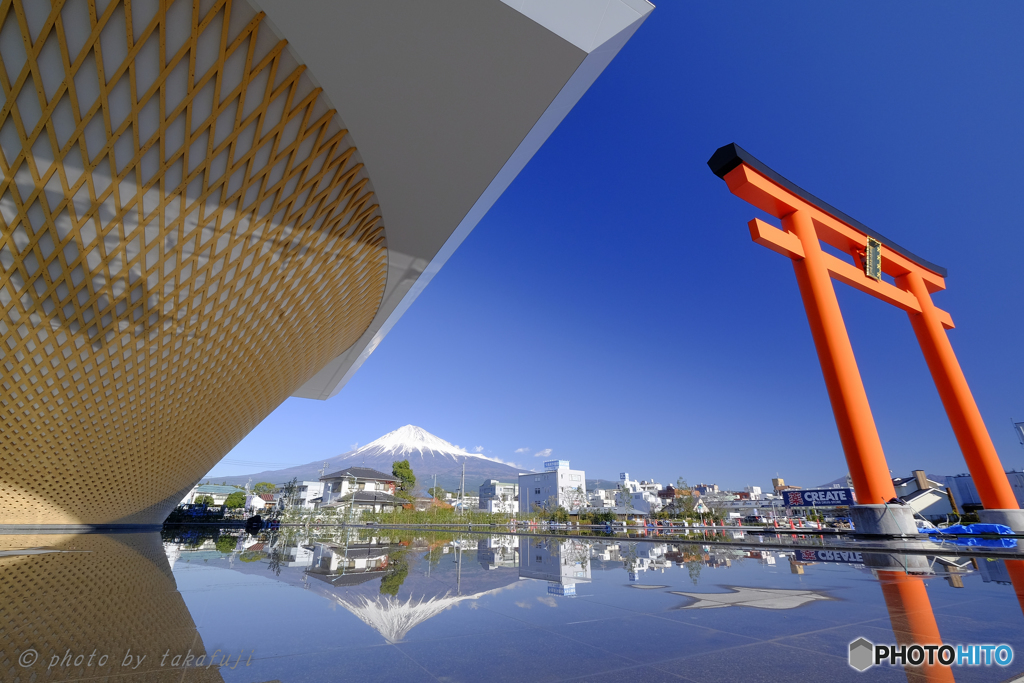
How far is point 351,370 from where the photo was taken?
2398 cm

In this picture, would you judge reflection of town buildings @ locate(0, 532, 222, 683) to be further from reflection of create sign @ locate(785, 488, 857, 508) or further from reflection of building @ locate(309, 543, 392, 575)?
reflection of create sign @ locate(785, 488, 857, 508)

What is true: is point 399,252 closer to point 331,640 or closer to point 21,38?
point 21,38

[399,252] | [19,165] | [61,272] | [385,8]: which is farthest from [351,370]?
[385,8]

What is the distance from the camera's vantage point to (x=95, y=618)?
3.96 meters

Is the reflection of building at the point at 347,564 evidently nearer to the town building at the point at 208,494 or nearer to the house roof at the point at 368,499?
the town building at the point at 208,494

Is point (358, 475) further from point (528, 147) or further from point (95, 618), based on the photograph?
point (95, 618)

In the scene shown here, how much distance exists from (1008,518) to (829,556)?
12.0 metres

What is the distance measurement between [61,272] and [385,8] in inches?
283

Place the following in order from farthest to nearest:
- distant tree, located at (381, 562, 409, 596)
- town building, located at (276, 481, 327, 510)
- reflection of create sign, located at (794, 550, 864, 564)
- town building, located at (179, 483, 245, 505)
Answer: town building, located at (276, 481, 327, 510)
town building, located at (179, 483, 245, 505)
reflection of create sign, located at (794, 550, 864, 564)
distant tree, located at (381, 562, 409, 596)

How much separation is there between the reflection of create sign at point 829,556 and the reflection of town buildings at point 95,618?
10115 millimetres

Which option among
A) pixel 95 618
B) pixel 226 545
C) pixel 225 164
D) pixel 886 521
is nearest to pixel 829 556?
pixel 886 521

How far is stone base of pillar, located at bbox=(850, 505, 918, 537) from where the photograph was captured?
1141cm

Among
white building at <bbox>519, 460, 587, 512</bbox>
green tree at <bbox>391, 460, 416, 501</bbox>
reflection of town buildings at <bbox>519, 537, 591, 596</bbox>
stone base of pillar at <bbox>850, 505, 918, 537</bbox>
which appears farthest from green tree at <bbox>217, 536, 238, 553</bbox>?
white building at <bbox>519, 460, 587, 512</bbox>

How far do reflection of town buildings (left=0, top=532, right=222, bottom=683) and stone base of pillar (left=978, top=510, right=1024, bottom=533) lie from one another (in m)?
22.8
